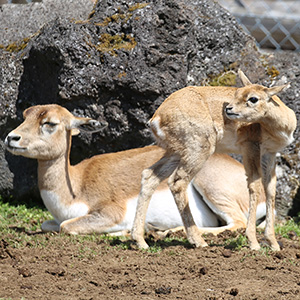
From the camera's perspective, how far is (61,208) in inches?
274

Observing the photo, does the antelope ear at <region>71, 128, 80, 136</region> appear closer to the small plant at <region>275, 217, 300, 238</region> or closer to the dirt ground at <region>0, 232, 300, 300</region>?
the dirt ground at <region>0, 232, 300, 300</region>

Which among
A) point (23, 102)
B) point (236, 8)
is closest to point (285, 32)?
point (236, 8)

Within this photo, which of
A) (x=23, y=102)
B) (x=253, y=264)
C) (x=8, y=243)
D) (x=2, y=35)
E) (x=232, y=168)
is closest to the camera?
(x=253, y=264)

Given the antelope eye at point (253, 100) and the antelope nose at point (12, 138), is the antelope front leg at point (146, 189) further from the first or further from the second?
the antelope nose at point (12, 138)

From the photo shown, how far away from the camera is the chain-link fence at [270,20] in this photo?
414 inches

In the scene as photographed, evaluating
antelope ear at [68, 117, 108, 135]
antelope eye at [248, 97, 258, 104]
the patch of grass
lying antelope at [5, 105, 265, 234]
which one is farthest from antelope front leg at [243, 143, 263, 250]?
the patch of grass

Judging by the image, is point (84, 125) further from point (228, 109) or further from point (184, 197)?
point (228, 109)

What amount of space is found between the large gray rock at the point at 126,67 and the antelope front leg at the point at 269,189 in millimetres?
2026

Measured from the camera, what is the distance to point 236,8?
11.3 metres

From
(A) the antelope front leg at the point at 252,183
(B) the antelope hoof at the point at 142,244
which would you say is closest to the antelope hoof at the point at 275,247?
(A) the antelope front leg at the point at 252,183

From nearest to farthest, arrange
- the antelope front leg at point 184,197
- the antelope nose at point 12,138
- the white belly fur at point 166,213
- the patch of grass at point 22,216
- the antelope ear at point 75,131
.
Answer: the antelope front leg at point 184,197 → the antelope nose at point 12,138 → the antelope ear at point 75,131 → the white belly fur at point 166,213 → the patch of grass at point 22,216

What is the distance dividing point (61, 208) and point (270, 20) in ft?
19.8

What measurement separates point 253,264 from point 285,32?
20.2 feet

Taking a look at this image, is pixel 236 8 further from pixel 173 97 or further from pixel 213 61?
pixel 173 97
